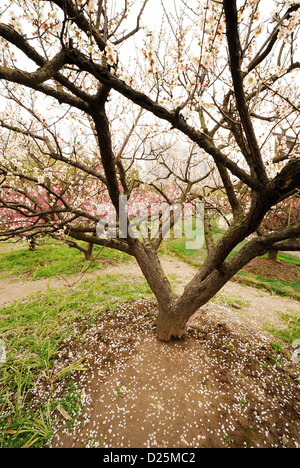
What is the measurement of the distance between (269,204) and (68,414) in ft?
10.5

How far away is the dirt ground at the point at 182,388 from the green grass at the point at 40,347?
0.13 metres

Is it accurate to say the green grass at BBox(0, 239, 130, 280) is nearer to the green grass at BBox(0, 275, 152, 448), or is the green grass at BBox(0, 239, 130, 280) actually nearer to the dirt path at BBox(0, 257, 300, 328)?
the dirt path at BBox(0, 257, 300, 328)

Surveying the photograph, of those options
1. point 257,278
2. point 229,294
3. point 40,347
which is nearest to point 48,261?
point 40,347

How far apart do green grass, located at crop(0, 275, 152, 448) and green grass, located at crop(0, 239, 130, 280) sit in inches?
65.5

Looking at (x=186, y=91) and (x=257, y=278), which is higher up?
(x=186, y=91)

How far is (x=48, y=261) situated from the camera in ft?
25.7

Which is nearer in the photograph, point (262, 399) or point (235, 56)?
point (235, 56)

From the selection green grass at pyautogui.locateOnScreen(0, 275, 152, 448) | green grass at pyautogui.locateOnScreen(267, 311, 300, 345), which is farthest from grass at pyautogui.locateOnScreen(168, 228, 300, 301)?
green grass at pyautogui.locateOnScreen(0, 275, 152, 448)

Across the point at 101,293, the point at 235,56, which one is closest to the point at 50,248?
the point at 101,293

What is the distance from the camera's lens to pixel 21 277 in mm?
6652

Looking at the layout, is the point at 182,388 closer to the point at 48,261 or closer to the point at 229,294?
the point at 229,294

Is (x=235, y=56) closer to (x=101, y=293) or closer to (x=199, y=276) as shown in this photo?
(x=199, y=276)

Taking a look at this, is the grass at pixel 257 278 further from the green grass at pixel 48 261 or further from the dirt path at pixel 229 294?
the green grass at pixel 48 261

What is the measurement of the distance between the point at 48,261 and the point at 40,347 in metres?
5.33
